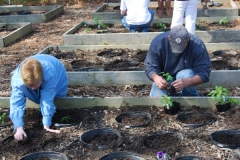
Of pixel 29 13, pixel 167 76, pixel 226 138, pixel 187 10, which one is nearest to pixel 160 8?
pixel 187 10

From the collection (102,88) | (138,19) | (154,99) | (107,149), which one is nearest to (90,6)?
(138,19)

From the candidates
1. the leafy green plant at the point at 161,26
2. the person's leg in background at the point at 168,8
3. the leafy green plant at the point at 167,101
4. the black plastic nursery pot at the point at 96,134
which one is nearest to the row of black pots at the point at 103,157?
the black plastic nursery pot at the point at 96,134

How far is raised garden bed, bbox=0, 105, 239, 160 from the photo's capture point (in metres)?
3.68

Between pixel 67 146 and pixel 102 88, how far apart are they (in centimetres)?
192

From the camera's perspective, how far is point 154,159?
353cm

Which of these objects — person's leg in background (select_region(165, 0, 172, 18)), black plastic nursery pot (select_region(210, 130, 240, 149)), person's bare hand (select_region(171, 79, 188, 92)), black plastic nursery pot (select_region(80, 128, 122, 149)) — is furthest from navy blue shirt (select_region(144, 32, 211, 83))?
person's leg in background (select_region(165, 0, 172, 18))

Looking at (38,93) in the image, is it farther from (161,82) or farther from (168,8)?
(168,8)

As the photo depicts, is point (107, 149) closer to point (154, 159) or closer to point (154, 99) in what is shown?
point (154, 159)

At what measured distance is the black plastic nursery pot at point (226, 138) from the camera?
366 centimetres

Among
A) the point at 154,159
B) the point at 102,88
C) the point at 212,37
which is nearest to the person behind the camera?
the point at 154,159

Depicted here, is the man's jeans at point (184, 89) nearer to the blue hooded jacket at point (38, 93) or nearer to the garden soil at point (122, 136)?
the garden soil at point (122, 136)

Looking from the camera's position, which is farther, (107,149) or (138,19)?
(138,19)

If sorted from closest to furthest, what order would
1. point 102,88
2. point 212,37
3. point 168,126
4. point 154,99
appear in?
point 168,126
point 154,99
point 102,88
point 212,37

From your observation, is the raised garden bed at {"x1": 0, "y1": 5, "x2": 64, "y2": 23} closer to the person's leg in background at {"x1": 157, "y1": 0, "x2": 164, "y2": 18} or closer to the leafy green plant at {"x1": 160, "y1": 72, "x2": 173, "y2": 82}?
the person's leg in background at {"x1": 157, "y1": 0, "x2": 164, "y2": 18}
